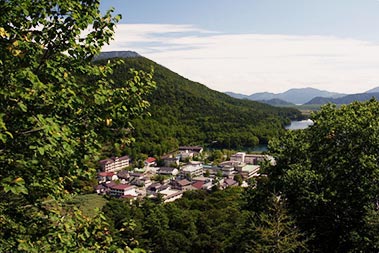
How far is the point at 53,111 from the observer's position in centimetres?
460

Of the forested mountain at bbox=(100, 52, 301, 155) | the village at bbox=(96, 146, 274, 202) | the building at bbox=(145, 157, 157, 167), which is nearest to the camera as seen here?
the village at bbox=(96, 146, 274, 202)

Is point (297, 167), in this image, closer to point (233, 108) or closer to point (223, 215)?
point (223, 215)

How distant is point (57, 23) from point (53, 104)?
1.26 meters

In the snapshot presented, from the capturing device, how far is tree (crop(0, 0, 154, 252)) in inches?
169

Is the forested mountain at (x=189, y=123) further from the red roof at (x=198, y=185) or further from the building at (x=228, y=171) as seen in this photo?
the red roof at (x=198, y=185)

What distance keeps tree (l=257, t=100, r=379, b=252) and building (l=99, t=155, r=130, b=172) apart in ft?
236

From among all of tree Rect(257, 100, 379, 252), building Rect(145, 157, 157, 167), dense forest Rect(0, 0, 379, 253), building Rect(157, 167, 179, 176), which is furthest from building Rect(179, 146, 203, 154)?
tree Rect(257, 100, 379, 252)

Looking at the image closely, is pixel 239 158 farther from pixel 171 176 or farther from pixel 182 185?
pixel 182 185

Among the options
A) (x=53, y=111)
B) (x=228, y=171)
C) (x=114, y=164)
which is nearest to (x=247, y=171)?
(x=228, y=171)

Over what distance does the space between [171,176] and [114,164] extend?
15.6m

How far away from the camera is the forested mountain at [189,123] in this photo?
349 feet

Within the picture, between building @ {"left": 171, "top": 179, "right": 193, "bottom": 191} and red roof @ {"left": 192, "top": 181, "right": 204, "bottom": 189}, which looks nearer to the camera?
building @ {"left": 171, "top": 179, "right": 193, "bottom": 191}

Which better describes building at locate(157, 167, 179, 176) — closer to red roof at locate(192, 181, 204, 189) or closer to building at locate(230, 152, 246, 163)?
red roof at locate(192, 181, 204, 189)

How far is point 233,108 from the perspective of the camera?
157 m
